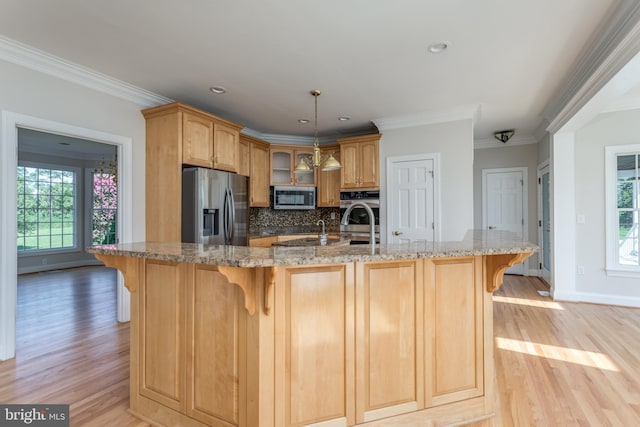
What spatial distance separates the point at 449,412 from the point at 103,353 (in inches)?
110


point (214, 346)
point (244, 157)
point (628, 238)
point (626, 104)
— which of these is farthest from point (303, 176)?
point (628, 238)

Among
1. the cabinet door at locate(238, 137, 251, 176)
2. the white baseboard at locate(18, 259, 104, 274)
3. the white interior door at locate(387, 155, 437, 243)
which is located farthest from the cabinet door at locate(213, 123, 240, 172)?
the white baseboard at locate(18, 259, 104, 274)

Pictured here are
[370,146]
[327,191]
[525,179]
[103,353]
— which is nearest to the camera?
[103,353]

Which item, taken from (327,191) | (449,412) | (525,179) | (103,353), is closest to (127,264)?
(103,353)

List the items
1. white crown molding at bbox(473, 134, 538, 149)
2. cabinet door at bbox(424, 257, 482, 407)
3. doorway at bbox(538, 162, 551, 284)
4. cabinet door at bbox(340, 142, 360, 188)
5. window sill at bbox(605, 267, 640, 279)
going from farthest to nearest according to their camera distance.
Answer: white crown molding at bbox(473, 134, 538, 149), doorway at bbox(538, 162, 551, 284), cabinet door at bbox(340, 142, 360, 188), window sill at bbox(605, 267, 640, 279), cabinet door at bbox(424, 257, 482, 407)

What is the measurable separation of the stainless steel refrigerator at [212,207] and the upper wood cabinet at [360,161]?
163 centimetres

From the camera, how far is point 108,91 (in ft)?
11.2

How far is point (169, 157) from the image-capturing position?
3600 millimetres

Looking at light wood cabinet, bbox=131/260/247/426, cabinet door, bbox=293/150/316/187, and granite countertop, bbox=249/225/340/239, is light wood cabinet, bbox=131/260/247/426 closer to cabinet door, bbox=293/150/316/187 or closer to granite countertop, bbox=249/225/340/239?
granite countertop, bbox=249/225/340/239

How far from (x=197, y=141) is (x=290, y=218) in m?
2.71

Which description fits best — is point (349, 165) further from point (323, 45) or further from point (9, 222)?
point (9, 222)

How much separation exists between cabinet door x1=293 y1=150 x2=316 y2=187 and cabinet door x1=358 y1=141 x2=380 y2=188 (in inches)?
41.7

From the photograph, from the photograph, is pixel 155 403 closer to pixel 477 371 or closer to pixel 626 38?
pixel 477 371

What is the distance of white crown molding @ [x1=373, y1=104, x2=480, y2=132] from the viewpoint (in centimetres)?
432
